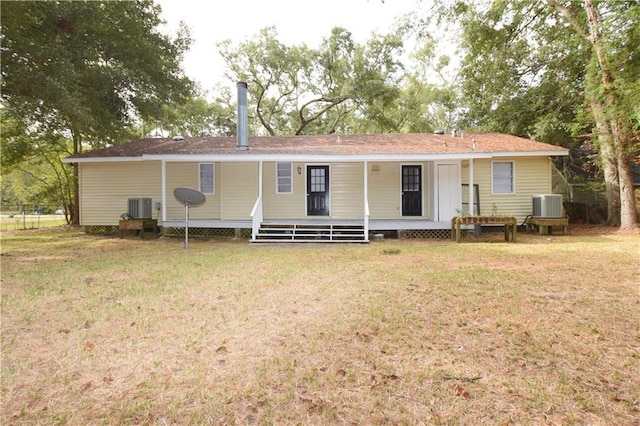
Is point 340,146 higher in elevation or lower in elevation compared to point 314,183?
higher

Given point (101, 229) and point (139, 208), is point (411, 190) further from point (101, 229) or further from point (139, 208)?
point (101, 229)

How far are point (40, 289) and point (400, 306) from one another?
5.14 m

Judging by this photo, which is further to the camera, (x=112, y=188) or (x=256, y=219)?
(x=112, y=188)

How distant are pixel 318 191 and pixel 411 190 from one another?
335 centimetres

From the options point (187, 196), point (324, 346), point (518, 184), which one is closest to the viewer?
point (324, 346)

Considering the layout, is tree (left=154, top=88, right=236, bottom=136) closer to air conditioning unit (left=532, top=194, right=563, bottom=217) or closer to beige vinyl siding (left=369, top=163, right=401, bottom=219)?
beige vinyl siding (left=369, top=163, right=401, bottom=219)

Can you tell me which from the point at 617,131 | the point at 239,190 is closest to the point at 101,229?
the point at 239,190

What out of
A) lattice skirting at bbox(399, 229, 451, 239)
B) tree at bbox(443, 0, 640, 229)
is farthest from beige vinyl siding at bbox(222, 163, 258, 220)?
tree at bbox(443, 0, 640, 229)

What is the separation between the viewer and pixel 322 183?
484 inches

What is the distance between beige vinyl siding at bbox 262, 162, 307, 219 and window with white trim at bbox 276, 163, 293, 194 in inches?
4.3

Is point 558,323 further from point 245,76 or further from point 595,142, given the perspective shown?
point 245,76

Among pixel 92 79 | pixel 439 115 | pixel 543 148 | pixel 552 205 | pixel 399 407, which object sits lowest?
pixel 399 407

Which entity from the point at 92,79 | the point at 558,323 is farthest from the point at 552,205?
the point at 92,79

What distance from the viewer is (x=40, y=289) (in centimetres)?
495
